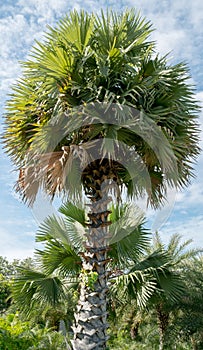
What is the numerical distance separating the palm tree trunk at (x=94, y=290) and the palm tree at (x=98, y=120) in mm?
14

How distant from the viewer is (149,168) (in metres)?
6.97

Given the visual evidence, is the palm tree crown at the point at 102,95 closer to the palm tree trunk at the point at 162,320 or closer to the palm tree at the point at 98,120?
the palm tree at the point at 98,120

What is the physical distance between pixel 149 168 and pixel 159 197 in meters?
0.76

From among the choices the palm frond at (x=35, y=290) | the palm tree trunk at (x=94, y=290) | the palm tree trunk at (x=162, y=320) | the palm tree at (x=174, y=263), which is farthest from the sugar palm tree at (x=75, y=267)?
the palm tree trunk at (x=162, y=320)

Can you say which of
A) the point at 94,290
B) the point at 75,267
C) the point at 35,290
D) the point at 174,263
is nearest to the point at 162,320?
the point at 174,263

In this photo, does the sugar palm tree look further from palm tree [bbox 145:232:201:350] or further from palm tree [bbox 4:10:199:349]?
palm tree [bbox 145:232:201:350]

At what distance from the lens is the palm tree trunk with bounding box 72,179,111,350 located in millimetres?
5352

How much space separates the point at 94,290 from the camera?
18.4ft

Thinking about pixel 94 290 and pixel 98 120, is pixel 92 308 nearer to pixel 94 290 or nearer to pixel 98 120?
pixel 94 290

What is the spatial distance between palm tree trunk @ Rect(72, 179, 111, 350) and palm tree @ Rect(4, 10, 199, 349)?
0.01 m

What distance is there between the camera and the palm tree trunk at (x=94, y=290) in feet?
17.6

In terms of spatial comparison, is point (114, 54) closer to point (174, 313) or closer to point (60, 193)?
point (60, 193)

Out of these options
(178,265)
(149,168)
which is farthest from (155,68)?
(178,265)

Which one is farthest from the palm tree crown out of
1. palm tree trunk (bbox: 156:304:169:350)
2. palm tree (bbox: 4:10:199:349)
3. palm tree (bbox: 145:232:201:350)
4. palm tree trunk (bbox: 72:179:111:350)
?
palm tree trunk (bbox: 156:304:169:350)
